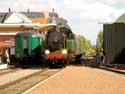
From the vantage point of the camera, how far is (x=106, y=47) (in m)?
42.9

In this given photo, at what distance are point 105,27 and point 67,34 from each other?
406 cm

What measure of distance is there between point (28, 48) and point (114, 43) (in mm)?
8976

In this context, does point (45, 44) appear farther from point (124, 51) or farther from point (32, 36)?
point (124, 51)

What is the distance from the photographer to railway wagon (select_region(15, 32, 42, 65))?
146 ft

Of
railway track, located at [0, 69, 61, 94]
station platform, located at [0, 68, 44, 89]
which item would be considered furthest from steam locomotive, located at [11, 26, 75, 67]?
railway track, located at [0, 69, 61, 94]

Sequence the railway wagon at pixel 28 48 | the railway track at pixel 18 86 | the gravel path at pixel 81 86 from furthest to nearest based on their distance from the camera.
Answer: the railway wagon at pixel 28 48 → the railway track at pixel 18 86 → the gravel path at pixel 81 86

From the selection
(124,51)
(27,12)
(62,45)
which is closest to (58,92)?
(62,45)

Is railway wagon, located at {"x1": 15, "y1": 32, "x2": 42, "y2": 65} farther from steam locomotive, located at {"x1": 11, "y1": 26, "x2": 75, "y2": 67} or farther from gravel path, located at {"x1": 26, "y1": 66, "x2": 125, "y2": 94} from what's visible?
gravel path, located at {"x1": 26, "y1": 66, "x2": 125, "y2": 94}

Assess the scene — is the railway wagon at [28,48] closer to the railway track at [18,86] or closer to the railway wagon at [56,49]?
the railway wagon at [56,49]

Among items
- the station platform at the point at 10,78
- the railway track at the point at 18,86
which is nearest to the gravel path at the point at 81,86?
the railway track at the point at 18,86

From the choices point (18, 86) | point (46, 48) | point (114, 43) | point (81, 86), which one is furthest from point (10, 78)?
point (114, 43)

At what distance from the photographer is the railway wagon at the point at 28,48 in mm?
44406

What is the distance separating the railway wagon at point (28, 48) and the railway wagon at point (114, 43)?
6994mm

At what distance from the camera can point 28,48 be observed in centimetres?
4472
